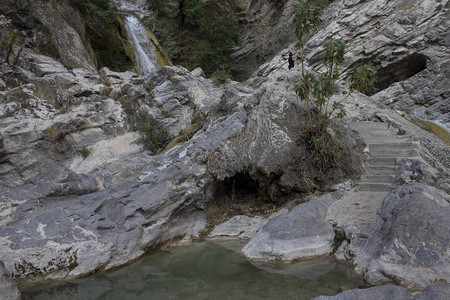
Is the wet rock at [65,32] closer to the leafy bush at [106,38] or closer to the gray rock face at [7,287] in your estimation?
the leafy bush at [106,38]

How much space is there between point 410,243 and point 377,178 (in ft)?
12.4

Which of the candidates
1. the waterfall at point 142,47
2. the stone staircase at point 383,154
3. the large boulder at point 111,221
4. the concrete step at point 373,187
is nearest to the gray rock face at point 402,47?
the stone staircase at point 383,154

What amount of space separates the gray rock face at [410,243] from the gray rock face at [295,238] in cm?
71

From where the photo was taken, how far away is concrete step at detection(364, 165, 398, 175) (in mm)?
9094

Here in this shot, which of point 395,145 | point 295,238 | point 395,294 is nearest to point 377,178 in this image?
point 395,145

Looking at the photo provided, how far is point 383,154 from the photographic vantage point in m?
9.94

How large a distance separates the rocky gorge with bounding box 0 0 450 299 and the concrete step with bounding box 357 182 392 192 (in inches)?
1.3

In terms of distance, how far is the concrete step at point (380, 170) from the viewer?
29.8 ft

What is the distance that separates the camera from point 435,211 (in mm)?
5914

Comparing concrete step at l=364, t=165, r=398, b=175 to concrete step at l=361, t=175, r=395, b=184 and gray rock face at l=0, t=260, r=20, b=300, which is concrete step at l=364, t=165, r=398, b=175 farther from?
gray rock face at l=0, t=260, r=20, b=300

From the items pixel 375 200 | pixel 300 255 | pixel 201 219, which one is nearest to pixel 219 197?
pixel 201 219

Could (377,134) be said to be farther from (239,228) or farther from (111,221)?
(111,221)

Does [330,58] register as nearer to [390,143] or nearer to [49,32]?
[390,143]

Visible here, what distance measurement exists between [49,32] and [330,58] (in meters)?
19.9
